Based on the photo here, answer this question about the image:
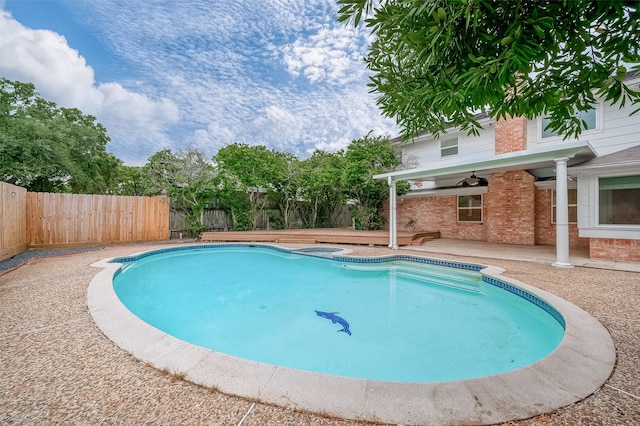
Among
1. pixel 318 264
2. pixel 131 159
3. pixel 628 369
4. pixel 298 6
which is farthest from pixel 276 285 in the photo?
pixel 131 159

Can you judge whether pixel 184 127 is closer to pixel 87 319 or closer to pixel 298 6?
pixel 298 6

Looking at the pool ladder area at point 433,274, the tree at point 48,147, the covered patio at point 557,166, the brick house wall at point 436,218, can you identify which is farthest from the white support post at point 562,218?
the tree at point 48,147

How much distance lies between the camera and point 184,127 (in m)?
17.2

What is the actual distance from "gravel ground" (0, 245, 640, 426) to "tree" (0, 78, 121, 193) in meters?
13.3

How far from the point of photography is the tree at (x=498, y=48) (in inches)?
59.6

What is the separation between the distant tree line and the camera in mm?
13570

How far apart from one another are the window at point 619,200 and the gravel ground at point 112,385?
16.1 feet

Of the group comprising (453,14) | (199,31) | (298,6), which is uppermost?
(199,31)

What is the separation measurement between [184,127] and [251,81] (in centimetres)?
563

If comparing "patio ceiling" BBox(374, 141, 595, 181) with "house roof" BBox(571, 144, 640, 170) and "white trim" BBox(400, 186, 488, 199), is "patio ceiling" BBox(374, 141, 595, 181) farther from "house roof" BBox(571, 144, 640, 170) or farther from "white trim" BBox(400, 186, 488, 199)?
"white trim" BBox(400, 186, 488, 199)

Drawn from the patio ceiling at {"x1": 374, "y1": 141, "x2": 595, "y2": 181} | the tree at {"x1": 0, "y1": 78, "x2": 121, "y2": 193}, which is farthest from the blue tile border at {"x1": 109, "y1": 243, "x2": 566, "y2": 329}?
the tree at {"x1": 0, "y1": 78, "x2": 121, "y2": 193}

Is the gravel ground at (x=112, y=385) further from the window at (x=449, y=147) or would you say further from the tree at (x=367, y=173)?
the window at (x=449, y=147)

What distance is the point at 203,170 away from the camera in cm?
1462

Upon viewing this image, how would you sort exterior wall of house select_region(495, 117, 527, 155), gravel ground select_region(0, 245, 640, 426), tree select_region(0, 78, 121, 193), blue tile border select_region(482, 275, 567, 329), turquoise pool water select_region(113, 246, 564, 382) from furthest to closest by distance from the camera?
1. tree select_region(0, 78, 121, 193)
2. exterior wall of house select_region(495, 117, 527, 155)
3. blue tile border select_region(482, 275, 567, 329)
4. turquoise pool water select_region(113, 246, 564, 382)
5. gravel ground select_region(0, 245, 640, 426)
